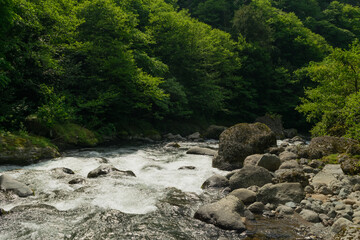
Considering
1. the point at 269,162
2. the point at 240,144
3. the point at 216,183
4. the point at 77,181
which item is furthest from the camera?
the point at 240,144

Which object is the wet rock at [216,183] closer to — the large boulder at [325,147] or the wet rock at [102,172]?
the wet rock at [102,172]

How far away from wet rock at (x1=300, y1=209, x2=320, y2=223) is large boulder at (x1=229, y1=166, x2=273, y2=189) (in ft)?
8.05

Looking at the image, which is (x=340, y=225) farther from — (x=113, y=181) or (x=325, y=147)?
(x=325, y=147)

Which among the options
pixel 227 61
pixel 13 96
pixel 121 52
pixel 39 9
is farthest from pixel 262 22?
pixel 13 96

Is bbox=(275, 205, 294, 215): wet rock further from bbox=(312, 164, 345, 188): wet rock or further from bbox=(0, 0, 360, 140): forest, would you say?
bbox=(0, 0, 360, 140): forest

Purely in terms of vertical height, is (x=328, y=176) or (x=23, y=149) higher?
(x=328, y=176)

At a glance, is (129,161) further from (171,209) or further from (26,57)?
(26,57)

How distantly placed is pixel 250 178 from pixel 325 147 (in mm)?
6260

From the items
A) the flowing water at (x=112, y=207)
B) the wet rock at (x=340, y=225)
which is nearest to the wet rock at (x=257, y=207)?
the flowing water at (x=112, y=207)

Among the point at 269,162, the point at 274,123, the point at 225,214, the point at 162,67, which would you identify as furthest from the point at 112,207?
the point at 274,123

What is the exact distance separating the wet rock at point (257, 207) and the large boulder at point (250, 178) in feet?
5.96

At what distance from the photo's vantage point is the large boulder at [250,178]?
995 centimetres

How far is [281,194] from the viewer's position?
8.52 metres

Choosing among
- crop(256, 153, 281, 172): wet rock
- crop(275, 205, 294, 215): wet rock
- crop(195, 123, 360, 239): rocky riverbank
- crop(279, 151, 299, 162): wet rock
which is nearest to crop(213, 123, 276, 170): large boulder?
crop(195, 123, 360, 239): rocky riverbank
